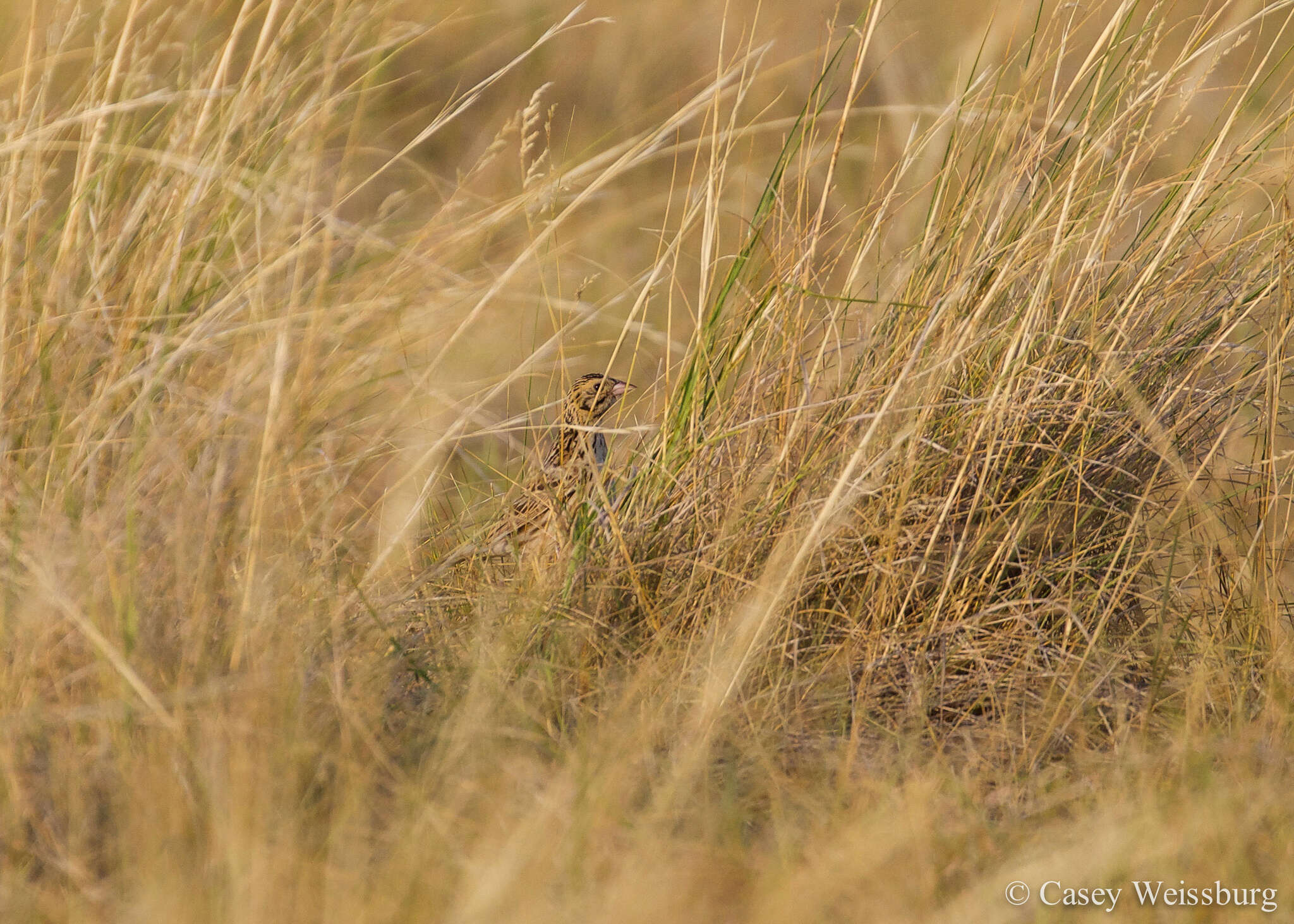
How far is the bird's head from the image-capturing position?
3.46 meters

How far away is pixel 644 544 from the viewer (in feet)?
7.89

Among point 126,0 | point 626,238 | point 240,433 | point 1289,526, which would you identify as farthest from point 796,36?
point 240,433

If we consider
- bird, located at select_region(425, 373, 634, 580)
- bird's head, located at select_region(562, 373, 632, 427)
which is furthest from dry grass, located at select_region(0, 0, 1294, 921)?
bird's head, located at select_region(562, 373, 632, 427)

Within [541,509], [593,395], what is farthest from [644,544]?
[593,395]

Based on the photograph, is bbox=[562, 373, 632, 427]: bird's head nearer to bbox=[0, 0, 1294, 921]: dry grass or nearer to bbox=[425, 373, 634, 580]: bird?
bbox=[425, 373, 634, 580]: bird

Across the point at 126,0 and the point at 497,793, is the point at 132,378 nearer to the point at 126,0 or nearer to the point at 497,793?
the point at 497,793

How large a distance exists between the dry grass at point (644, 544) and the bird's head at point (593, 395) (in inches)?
25.1

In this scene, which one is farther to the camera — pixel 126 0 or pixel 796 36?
pixel 796 36

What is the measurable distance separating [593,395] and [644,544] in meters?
1.22

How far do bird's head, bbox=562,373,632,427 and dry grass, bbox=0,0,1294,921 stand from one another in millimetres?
638

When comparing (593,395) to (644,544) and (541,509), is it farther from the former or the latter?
(644,544)

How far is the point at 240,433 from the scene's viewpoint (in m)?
2.09

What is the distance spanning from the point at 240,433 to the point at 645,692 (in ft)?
2.56

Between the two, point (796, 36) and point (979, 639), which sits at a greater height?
point (796, 36)
